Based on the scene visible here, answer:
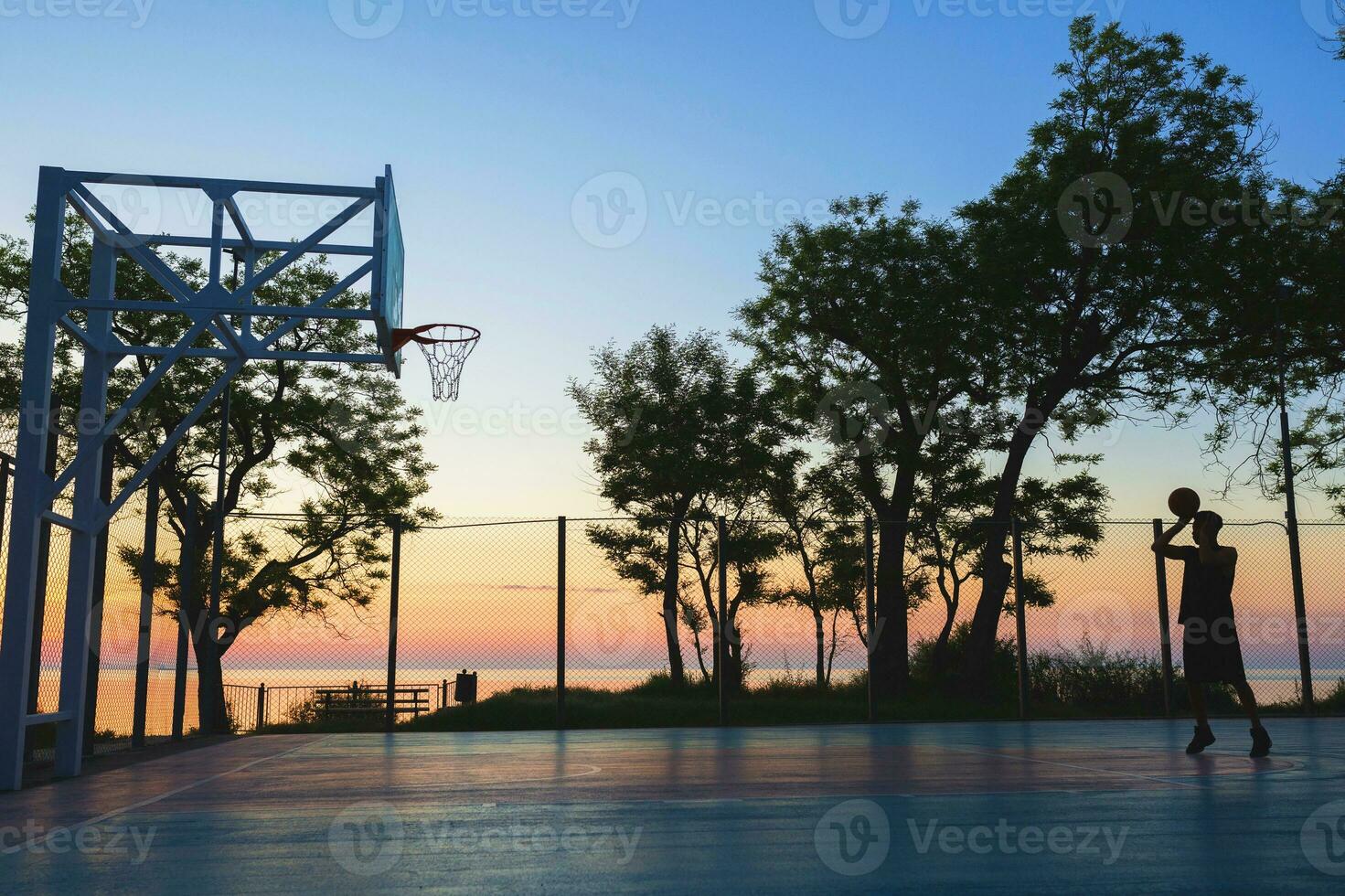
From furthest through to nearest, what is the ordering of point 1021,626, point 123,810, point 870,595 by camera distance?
point 1021,626 → point 870,595 → point 123,810

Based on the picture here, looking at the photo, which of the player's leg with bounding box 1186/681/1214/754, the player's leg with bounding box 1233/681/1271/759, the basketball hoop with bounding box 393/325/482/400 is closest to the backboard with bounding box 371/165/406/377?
the basketball hoop with bounding box 393/325/482/400

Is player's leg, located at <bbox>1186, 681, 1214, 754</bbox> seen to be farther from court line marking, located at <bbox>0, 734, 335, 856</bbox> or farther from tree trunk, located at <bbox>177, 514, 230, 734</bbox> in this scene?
tree trunk, located at <bbox>177, 514, 230, 734</bbox>

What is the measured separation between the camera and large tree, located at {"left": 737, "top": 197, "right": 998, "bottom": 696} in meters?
25.3

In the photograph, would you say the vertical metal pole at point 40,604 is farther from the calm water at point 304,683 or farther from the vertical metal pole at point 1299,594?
the vertical metal pole at point 1299,594

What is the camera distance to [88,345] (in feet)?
31.3

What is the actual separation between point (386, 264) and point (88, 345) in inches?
101

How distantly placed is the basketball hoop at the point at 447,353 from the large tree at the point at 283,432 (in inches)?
508

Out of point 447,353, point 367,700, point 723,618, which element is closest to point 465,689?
point 367,700

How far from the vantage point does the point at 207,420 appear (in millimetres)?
28391

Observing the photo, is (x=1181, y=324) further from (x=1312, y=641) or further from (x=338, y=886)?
(x=338, y=886)

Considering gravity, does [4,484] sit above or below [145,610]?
above

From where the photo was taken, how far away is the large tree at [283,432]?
26.0m

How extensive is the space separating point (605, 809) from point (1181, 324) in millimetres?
22568

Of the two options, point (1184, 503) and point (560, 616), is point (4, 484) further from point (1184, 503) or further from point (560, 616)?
point (1184, 503)
